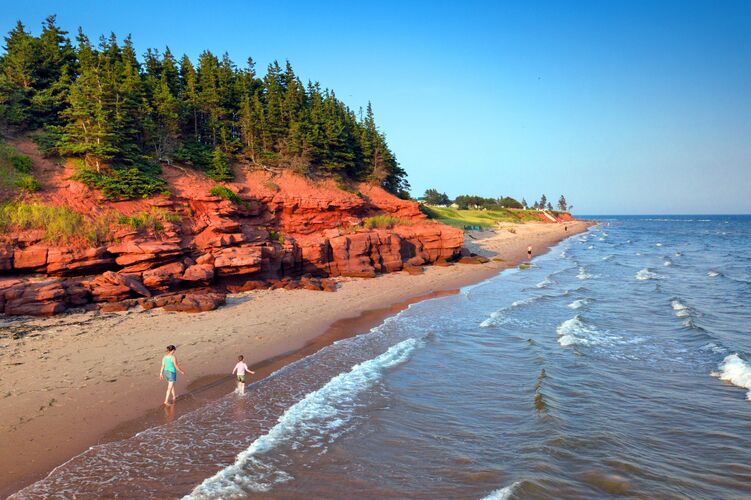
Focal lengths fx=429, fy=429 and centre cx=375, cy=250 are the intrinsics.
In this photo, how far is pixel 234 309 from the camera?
20.0m

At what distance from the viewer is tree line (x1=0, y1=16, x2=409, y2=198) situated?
2619 cm

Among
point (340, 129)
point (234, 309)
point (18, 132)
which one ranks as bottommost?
point (234, 309)

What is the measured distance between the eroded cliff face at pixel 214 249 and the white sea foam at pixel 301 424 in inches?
376

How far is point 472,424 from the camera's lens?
34.1 feet

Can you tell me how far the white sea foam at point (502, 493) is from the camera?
24.8 ft

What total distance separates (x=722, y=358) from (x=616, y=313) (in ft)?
23.3

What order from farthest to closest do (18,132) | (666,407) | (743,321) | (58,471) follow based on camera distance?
1. (18,132)
2. (743,321)
3. (666,407)
4. (58,471)

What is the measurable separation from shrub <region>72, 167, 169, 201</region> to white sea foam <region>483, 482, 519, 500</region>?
24941 mm

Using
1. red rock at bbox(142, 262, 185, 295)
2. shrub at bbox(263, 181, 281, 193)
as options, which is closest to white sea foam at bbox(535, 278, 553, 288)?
shrub at bbox(263, 181, 281, 193)

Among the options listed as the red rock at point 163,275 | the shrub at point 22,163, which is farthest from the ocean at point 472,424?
the shrub at point 22,163

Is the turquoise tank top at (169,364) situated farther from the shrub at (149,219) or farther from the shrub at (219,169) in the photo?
the shrub at (219,169)

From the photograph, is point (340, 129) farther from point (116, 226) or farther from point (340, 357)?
point (340, 357)

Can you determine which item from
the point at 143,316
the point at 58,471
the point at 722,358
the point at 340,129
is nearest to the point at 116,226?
the point at 143,316

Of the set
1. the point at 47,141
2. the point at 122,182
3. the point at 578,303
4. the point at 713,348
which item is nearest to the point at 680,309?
the point at 578,303
